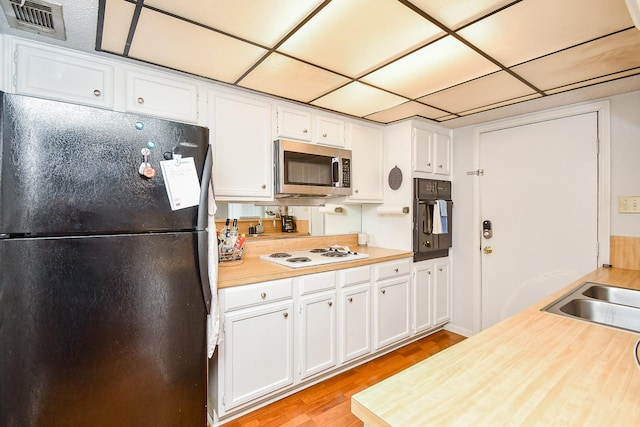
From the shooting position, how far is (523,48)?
5.20 ft

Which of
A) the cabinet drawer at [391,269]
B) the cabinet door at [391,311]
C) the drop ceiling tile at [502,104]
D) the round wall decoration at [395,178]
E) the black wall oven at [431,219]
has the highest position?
the drop ceiling tile at [502,104]

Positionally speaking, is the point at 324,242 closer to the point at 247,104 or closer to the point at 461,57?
the point at 247,104

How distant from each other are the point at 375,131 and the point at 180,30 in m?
1.97

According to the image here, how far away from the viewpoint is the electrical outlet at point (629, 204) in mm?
2145

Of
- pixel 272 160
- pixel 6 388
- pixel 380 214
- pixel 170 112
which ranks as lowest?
pixel 6 388

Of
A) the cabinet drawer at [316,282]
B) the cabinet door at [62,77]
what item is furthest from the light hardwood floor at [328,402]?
the cabinet door at [62,77]

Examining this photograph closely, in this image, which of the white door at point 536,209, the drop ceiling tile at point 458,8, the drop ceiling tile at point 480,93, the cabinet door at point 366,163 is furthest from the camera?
the cabinet door at point 366,163

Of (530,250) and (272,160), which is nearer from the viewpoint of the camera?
(272,160)

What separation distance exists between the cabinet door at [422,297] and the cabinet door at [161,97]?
7.60 ft

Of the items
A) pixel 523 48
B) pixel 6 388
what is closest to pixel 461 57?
pixel 523 48

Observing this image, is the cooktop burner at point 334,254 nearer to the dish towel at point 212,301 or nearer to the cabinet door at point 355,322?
the cabinet door at point 355,322

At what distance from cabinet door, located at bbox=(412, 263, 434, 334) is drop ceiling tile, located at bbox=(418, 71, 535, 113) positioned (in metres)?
1.46

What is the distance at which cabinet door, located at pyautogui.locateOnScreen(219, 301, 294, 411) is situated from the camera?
1.73 m

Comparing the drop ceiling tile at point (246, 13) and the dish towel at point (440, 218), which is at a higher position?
the drop ceiling tile at point (246, 13)
